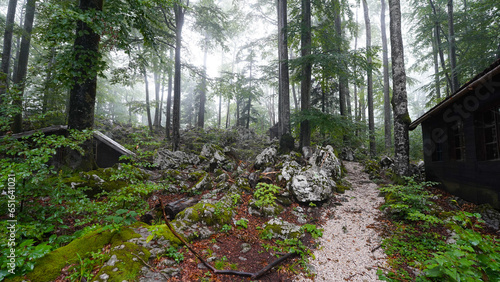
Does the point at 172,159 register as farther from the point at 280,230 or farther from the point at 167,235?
the point at 280,230

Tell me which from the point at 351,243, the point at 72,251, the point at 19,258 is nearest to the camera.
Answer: the point at 19,258

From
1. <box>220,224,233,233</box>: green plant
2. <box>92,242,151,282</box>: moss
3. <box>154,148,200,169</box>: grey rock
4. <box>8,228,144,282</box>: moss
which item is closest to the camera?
<box>8,228,144,282</box>: moss

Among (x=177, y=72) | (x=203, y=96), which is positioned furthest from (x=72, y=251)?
(x=203, y=96)

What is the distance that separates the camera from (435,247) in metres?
4.01

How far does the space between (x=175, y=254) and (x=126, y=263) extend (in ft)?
2.62

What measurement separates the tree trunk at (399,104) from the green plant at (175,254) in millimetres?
8492

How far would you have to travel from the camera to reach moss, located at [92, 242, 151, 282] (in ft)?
9.19

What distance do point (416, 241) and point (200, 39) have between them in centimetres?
1635

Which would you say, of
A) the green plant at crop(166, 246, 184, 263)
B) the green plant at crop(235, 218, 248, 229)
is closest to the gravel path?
the green plant at crop(235, 218, 248, 229)

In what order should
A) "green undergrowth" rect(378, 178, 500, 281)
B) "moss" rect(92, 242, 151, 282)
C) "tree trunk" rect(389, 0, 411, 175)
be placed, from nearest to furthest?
Answer: "green undergrowth" rect(378, 178, 500, 281), "moss" rect(92, 242, 151, 282), "tree trunk" rect(389, 0, 411, 175)

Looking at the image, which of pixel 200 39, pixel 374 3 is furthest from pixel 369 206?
pixel 374 3

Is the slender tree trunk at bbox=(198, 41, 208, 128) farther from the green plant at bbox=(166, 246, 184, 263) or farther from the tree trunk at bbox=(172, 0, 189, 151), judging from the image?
the green plant at bbox=(166, 246, 184, 263)

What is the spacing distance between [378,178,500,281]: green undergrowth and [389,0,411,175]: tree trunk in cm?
218

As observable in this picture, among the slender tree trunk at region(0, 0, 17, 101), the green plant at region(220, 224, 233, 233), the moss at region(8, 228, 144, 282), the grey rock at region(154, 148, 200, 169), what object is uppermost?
the slender tree trunk at region(0, 0, 17, 101)
